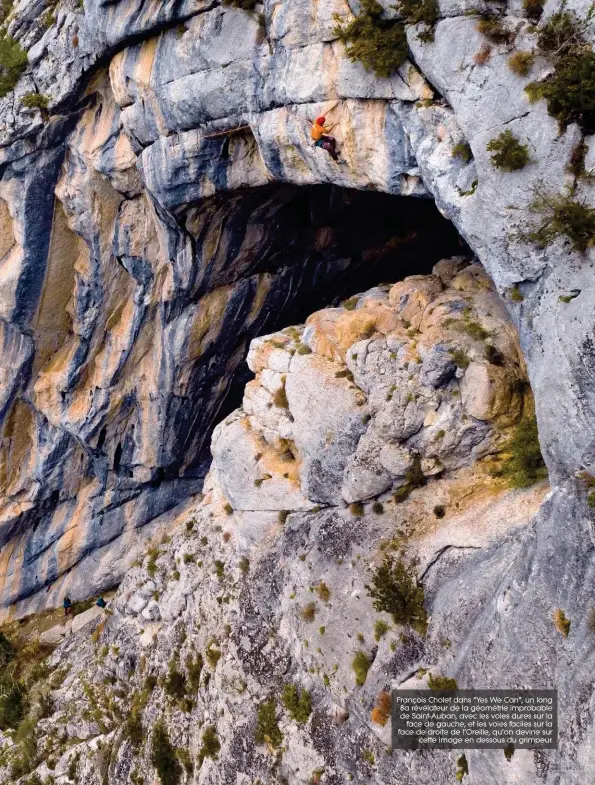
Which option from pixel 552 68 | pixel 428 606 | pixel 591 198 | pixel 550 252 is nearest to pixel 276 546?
pixel 428 606

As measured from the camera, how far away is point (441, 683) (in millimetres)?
12992

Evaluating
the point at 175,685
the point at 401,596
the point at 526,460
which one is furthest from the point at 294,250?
the point at 175,685

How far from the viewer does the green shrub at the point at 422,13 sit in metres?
12.4

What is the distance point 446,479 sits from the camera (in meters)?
15.6

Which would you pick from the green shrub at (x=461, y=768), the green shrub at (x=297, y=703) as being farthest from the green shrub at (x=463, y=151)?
the green shrub at (x=297, y=703)

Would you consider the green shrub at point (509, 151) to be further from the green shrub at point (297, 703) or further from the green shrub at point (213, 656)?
the green shrub at point (213, 656)

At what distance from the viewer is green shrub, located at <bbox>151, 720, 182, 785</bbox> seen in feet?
61.9

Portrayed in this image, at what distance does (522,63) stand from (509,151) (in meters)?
1.85

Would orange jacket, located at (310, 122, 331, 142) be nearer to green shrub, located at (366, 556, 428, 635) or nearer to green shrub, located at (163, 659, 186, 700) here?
green shrub, located at (366, 556, 428, 635)

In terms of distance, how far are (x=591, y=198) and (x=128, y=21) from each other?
16519mm

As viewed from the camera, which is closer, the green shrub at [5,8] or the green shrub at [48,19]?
the green shrub at [48,19]

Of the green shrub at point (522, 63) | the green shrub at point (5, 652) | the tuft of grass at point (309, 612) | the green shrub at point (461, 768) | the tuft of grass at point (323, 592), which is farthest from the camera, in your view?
the green shrub at point (5, 652)

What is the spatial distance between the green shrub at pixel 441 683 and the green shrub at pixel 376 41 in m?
15.1

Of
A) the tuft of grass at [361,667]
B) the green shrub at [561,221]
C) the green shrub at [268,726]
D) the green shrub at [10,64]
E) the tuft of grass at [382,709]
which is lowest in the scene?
the green shrub at [268,726]
